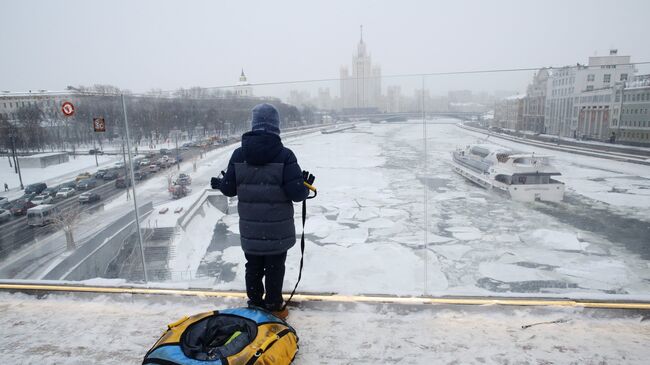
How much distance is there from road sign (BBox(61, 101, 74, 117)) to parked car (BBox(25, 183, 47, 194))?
87 centimetres

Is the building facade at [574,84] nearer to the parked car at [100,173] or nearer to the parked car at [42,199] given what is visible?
the parked car at [100,173]

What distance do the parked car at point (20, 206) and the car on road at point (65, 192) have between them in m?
0.30

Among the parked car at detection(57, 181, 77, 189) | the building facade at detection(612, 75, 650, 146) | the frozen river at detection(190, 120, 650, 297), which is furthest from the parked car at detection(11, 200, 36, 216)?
the building facade at detection(612, 75, 650, 146)

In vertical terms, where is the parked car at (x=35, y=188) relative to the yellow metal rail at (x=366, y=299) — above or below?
above

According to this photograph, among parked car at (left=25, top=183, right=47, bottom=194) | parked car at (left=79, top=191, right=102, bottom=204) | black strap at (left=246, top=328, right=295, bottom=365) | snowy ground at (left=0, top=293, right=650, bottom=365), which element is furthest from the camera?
parked car at (left=79, top=191, right=102, bottom=204)

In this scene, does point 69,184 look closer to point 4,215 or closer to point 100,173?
point 4,215

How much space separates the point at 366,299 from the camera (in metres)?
1.85

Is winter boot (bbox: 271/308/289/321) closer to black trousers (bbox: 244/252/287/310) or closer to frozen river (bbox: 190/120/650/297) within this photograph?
black trousers (bbox: 244/252/287/310)

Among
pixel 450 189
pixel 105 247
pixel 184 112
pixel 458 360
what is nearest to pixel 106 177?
pixel 184 112

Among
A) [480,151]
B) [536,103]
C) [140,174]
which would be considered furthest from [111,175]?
[536,103]

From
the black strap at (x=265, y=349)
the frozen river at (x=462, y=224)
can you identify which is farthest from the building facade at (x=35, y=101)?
the black strap at (x=265, y=349)

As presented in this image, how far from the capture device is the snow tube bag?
1232 millimetres

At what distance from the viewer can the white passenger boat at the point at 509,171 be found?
3.48 metres

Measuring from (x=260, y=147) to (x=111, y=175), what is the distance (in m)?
1.97
